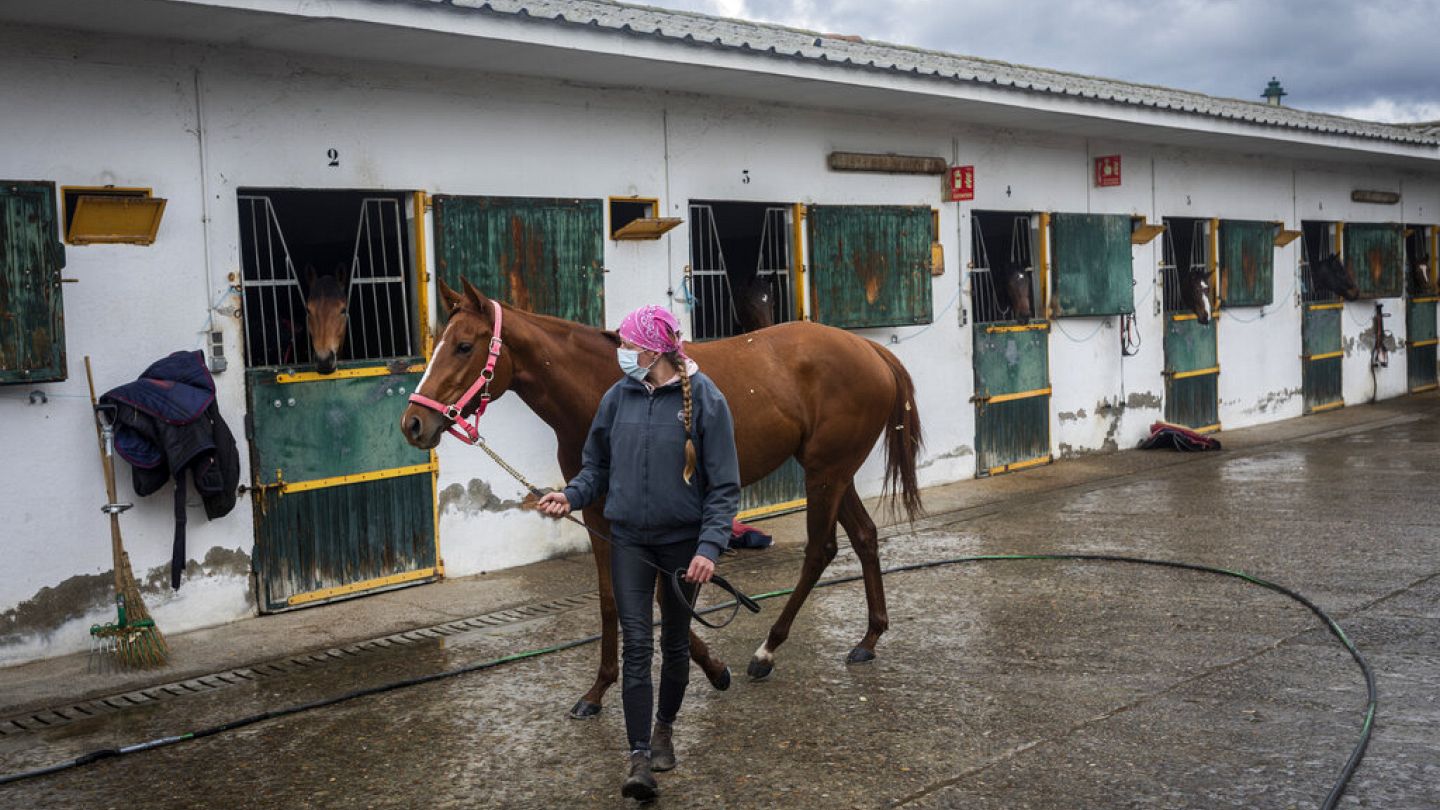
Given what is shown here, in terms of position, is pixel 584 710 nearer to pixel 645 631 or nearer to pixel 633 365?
pixel 645 631

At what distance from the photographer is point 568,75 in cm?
803

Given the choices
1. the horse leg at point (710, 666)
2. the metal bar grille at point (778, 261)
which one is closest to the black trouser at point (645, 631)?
the horse leg at point (710, 666)

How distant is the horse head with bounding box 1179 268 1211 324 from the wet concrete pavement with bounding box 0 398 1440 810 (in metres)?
6.12

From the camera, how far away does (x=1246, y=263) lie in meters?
14.5

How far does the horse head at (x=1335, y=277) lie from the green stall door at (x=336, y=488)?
1284 cm

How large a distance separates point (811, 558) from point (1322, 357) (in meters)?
12.8

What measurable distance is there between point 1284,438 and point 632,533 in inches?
437

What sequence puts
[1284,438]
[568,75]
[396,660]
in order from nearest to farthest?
[396,660], [568,75], [1284,438]

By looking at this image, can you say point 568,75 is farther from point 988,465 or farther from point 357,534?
point 988,465

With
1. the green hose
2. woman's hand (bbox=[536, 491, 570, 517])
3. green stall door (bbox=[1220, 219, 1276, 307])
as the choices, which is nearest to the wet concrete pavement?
the green hose

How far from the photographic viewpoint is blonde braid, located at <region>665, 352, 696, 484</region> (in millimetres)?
4156

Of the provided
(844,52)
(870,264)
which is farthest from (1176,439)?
(844,52)

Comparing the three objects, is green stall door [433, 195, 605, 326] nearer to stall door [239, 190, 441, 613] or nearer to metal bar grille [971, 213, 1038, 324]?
stall door [239, 190, 441, 613]

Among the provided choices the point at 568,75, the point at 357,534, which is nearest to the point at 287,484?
the point at 357,534
